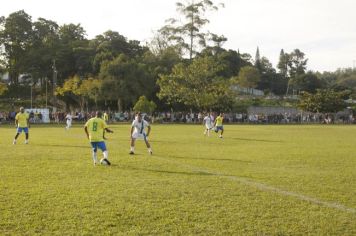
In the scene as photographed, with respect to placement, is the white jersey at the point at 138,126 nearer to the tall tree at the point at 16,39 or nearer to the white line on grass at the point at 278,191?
the white line on grass at the point at 278,191

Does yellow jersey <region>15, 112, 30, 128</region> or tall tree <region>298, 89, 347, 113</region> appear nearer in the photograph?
yellow jersey <region>15, 112, 30, 128</region>

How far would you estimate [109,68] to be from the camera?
56.0 meters

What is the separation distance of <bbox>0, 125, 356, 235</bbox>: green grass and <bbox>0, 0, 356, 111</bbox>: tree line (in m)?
39.8

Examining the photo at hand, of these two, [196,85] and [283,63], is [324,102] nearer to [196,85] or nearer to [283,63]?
[196,85]

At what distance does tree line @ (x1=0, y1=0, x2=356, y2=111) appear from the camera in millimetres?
57469

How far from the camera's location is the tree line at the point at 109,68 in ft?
189

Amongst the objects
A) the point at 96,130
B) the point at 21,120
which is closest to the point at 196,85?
the point at 21,120

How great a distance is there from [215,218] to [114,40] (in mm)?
60670

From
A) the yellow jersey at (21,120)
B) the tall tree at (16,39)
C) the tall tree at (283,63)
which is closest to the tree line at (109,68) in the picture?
the tall tree at (16,39)

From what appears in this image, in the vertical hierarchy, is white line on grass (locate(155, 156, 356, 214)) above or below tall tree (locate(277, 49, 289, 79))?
below

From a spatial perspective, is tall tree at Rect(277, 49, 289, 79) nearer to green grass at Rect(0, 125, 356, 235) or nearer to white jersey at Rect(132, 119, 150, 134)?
white jersey at Rect(132, 119, 150, 134)

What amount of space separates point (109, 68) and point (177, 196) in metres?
48.4

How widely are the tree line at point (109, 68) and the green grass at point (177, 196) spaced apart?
3978 cm

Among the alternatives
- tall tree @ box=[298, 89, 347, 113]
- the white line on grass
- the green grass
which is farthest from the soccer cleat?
tall tree @ box=[298, 89, 347, 113]
